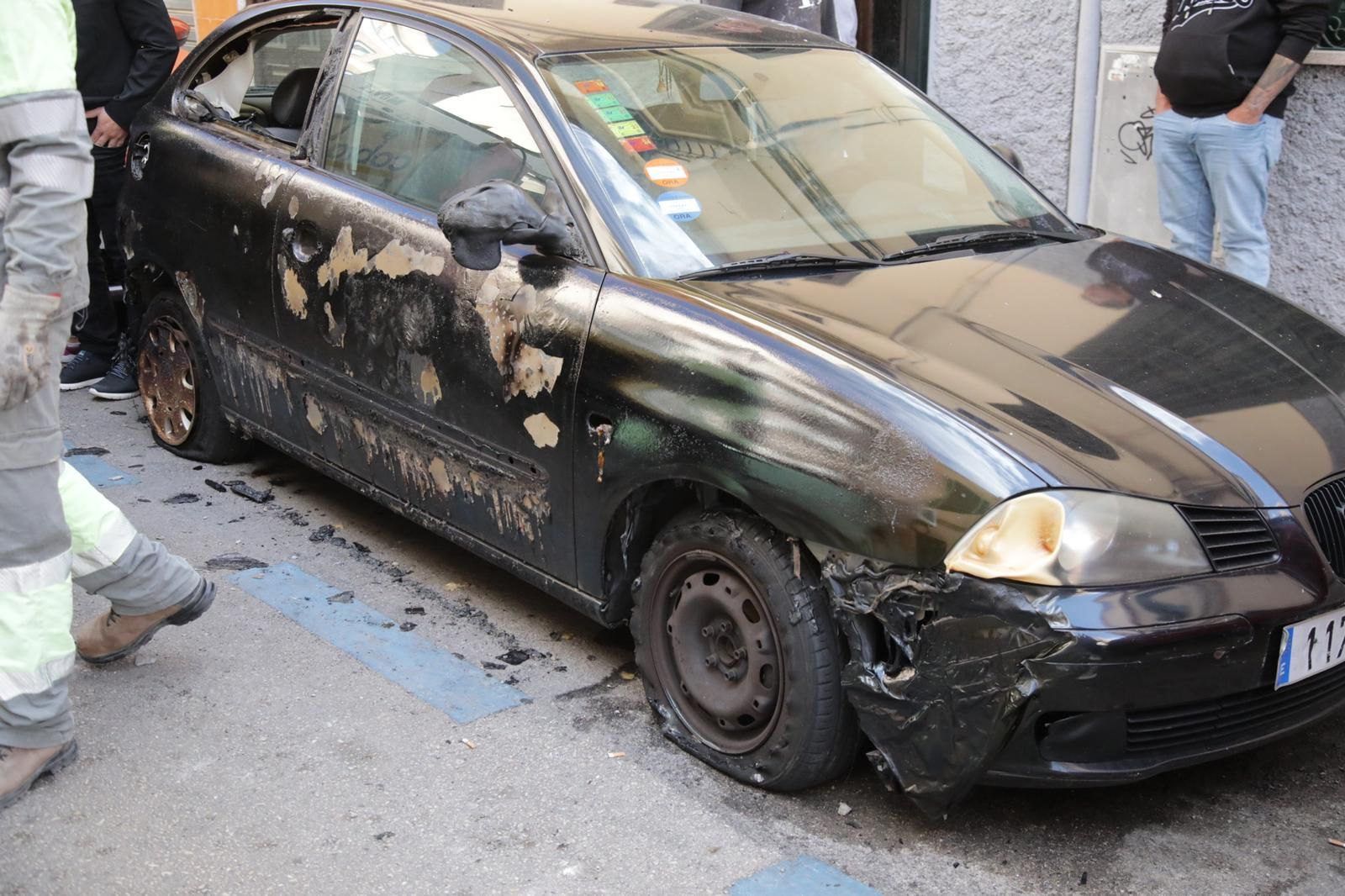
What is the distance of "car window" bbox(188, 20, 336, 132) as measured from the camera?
4.79 m

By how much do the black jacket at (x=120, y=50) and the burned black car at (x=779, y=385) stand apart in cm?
142

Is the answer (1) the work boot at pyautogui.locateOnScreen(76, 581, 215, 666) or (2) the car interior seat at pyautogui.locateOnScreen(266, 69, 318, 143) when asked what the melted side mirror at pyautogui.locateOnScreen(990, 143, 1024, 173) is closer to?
(2) the car interior seat at pyautogui.locateOnScreen(266, 69, 318, 143)

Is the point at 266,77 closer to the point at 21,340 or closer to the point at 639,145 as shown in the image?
the point at 639,145

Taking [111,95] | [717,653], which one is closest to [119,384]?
[111,95]

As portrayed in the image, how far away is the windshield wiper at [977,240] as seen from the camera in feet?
12.2

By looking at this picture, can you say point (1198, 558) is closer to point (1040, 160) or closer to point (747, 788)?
point (747, 788)

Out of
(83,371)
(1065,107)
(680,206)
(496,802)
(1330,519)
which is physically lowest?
(83,371)

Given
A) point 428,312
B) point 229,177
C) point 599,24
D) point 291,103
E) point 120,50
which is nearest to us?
point 428,312

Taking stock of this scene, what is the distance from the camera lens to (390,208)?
405cm

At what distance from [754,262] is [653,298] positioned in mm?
316

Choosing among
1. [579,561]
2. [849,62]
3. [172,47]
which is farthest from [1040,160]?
[579,561]

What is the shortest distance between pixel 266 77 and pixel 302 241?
4.21 ft

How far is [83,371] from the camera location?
6.49m

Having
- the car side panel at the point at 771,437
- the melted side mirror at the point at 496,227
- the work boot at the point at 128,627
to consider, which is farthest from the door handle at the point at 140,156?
the car side panel at the point at 771,437
